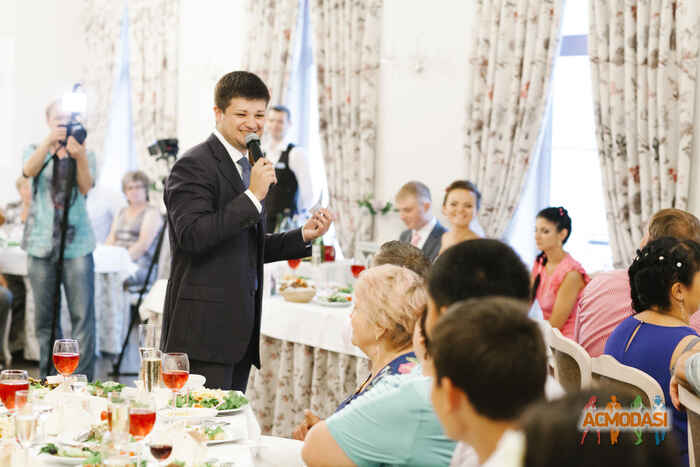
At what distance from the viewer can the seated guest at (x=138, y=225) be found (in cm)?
693

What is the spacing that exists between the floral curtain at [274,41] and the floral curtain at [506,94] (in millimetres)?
1911

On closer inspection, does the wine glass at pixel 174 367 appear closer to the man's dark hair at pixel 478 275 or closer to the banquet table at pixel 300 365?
the man's dark hair at pixel 478 275

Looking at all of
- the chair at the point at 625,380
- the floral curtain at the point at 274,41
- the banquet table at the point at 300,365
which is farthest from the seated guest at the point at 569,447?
the floral curtain at the point at 274,41

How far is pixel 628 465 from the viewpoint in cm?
81

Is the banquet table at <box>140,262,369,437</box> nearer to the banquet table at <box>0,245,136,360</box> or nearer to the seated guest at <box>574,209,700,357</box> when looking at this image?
the seated guest at <box>574,209,700,357</box>

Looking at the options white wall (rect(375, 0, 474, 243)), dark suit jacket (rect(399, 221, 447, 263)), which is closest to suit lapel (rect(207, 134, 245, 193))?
dark suit jacket (rect(399, 221, 447, 263))

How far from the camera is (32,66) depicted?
9359 millimetres

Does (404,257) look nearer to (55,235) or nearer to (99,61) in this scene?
(55,235)

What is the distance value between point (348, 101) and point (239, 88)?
381cm

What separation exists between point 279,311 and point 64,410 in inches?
96.2

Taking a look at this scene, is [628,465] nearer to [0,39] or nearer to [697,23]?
[697,23]

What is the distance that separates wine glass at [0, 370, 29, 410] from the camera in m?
2.07

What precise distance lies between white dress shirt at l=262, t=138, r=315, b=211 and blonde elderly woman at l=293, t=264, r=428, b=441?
4.44 metres

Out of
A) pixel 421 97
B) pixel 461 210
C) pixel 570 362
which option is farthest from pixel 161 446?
pixel 421 97
